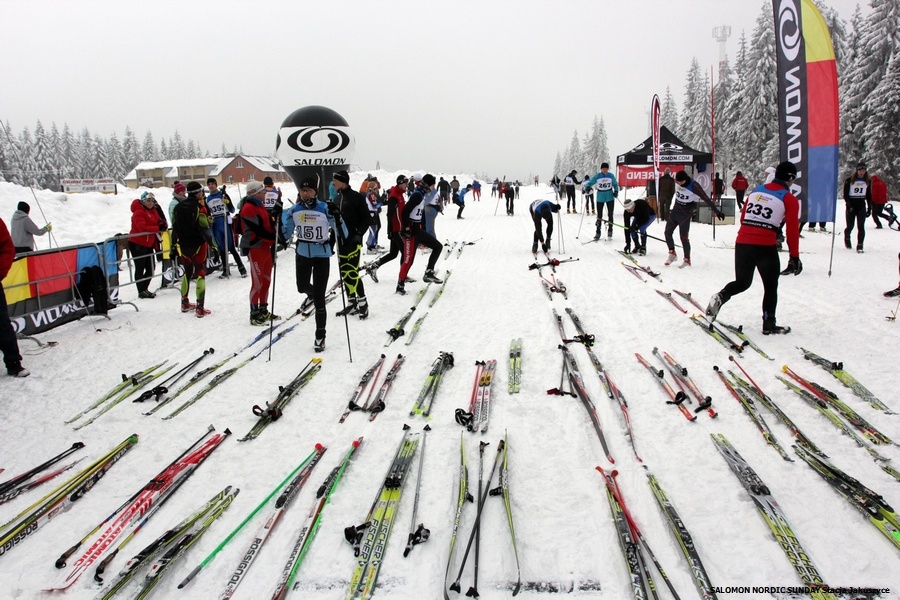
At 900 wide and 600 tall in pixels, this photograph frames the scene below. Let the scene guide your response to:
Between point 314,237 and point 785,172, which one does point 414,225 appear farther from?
point 785,172

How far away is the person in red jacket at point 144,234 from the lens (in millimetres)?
9570

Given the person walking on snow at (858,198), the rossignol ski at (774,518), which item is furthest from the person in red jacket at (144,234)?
the person walking on snow at (858,198)

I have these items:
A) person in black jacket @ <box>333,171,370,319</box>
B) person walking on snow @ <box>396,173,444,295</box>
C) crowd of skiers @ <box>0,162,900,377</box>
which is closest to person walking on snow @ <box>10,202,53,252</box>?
crowd of skiers @ <box>0,162,900,377</box>

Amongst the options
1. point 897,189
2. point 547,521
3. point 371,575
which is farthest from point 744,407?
point 897,189

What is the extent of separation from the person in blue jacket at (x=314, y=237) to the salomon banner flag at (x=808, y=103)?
7.82m

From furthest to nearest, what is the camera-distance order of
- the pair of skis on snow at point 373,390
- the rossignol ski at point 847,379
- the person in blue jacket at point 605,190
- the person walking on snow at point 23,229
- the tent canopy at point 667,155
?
the tent canopy at point 667,155 < the person in blue jacket at point 605,190 < the person walking on snow at point 23,229 < the pair of skis on snow at point 373,390 < the rossignol ski at point 847,379

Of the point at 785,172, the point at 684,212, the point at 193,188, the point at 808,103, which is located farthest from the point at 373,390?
the point at 808,103

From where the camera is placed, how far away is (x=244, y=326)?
24.6 feet

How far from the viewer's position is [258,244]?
24.0 feet

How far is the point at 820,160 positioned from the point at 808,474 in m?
7.70

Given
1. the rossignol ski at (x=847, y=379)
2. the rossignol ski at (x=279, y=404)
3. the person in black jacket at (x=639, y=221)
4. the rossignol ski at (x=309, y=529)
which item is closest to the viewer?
the rossignol ski at (x=309, y=529)

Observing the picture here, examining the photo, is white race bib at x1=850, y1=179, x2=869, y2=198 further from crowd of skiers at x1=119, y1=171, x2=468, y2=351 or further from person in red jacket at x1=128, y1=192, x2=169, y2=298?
person in red jacket at x1=128, y1=192, x2=169, y2=298

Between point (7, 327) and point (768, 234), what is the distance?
8.47 metres

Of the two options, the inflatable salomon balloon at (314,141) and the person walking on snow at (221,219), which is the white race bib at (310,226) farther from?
the inflatable salomon balloon at (314,141)
